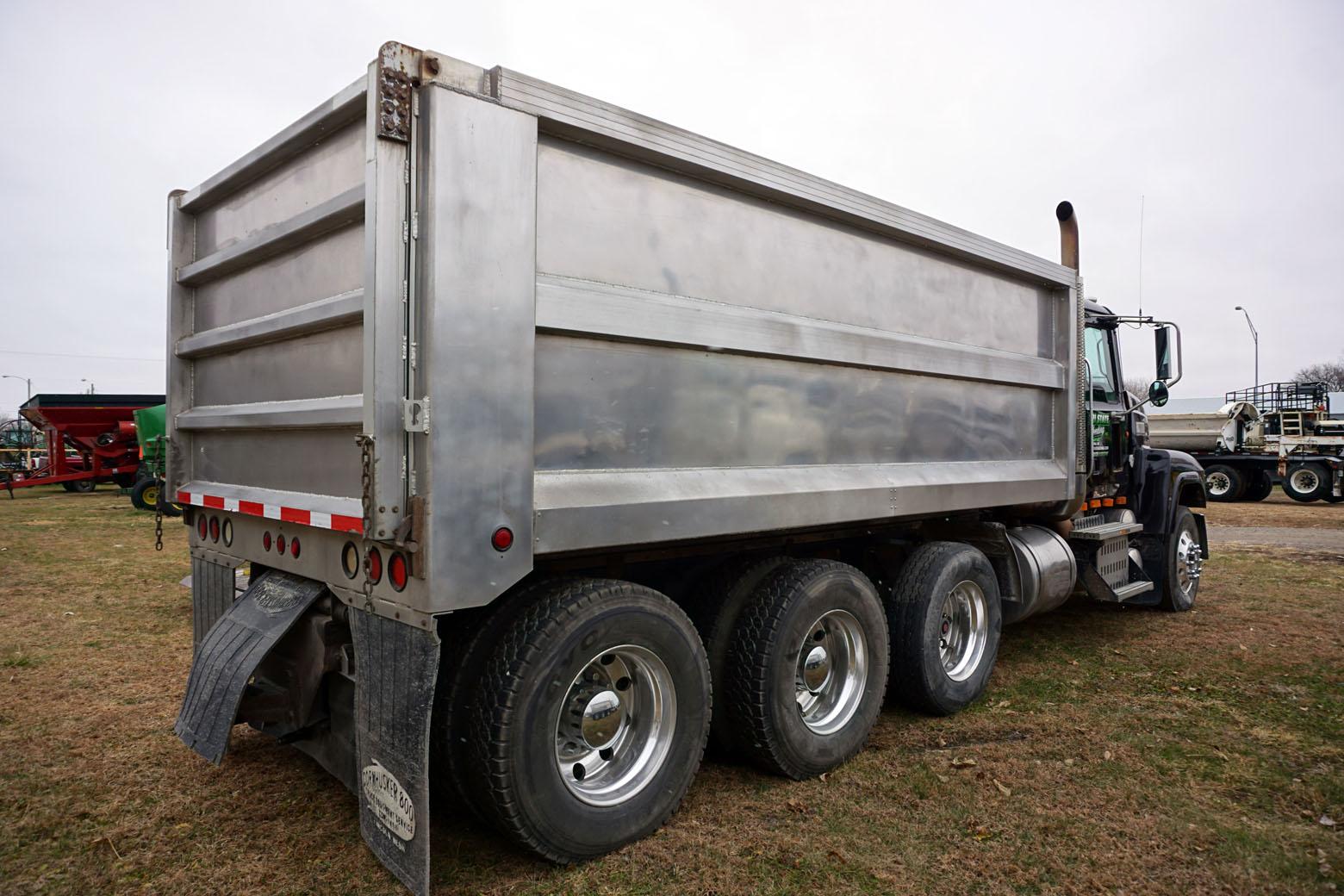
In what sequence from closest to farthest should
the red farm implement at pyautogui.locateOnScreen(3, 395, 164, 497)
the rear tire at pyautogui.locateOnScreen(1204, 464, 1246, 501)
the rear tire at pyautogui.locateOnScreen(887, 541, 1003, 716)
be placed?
the rear tire at pyautogui.locateOnScreen(887, 541, 1003, 716)
the red farm implement at pyautogui.locateOnScreen(3, 395, 164, 497)
the rear tire at pyautogui.locateOnScreen(1204, 464, 1246, 501)

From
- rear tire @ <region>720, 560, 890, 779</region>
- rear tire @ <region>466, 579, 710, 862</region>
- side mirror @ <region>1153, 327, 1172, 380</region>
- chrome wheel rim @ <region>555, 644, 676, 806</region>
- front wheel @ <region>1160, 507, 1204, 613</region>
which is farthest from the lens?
front wheel @ <region>1160, 507, 1204, 613</region>

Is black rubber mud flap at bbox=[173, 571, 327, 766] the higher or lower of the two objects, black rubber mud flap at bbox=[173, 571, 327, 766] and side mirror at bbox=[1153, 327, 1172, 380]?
the lower

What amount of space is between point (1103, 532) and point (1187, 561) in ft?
6.25

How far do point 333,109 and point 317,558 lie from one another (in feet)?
5.62

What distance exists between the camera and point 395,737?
2.77m

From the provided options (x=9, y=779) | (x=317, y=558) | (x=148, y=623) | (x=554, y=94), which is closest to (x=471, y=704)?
(x=317, y=558)

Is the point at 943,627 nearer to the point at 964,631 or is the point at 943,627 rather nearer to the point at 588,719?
the point at 964,631

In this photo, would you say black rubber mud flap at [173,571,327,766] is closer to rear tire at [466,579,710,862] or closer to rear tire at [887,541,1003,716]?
rear tire at [466,579,710,862]

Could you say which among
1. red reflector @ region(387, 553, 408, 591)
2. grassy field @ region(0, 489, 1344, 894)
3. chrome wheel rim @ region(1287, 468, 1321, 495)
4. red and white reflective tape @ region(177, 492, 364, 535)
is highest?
red and white reflective tape @ region(177, 492, 364, 535)

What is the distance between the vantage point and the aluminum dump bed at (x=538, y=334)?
2629 millimetres

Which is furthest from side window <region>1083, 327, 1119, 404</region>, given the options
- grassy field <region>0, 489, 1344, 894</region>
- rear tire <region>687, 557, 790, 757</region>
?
rear tire <region>687, 557, 790, 757</region>

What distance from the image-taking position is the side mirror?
609 centimetres

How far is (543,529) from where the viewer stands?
2887 millimetres

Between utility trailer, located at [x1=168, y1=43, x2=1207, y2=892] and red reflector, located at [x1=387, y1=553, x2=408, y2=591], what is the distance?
0.01 metres
